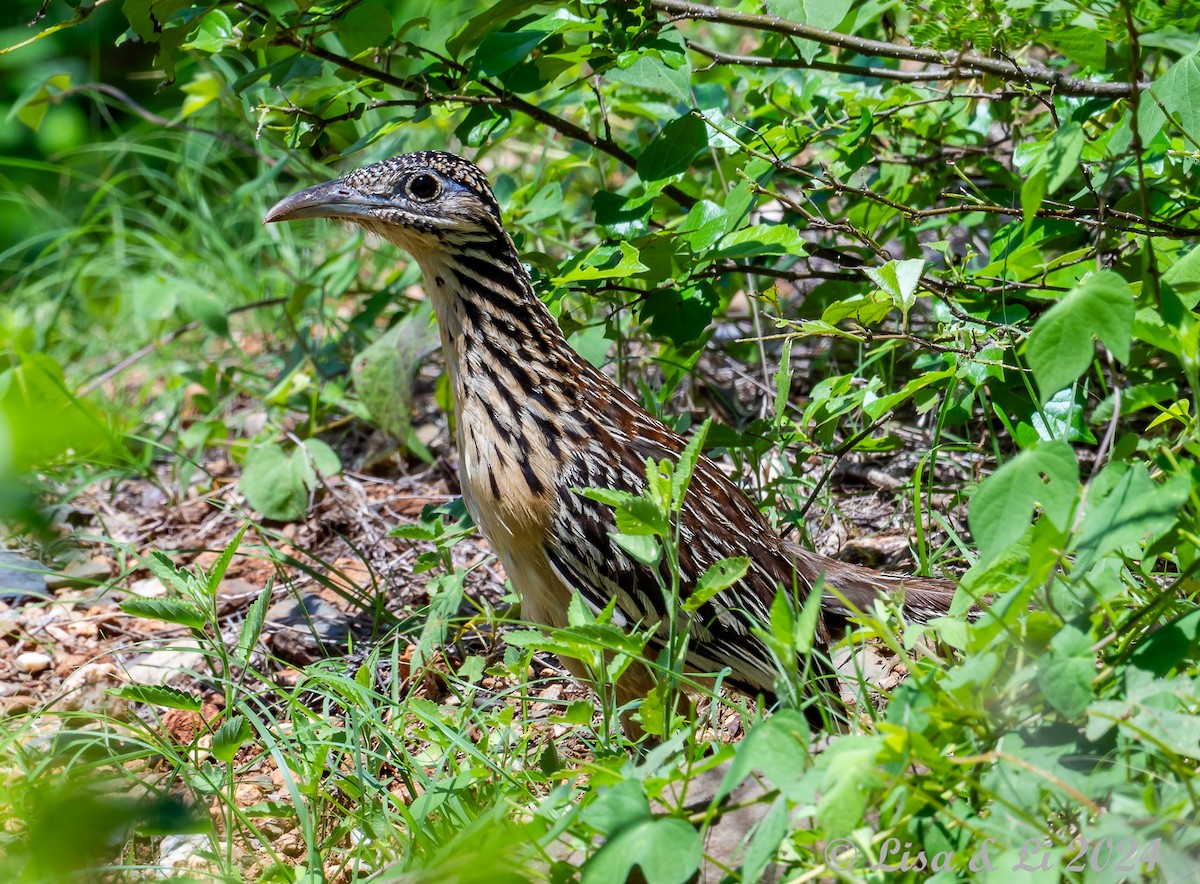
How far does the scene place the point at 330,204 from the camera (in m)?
4.09

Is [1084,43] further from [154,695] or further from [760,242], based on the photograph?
[154,695]

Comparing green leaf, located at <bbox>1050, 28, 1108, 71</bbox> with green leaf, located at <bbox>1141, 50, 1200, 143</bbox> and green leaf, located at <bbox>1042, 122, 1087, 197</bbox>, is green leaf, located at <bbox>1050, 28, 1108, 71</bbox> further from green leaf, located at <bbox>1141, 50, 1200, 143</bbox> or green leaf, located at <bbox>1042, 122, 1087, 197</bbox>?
green leaf, located at <bbox>1042, 122, 1087, 197</bbox>

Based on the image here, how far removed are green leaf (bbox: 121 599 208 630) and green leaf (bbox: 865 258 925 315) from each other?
2158 mm

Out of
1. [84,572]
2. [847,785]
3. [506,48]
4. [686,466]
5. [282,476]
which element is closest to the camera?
[847,785]

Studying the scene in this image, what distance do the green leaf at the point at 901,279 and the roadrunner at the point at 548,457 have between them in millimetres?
945

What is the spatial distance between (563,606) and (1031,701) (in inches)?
69.4

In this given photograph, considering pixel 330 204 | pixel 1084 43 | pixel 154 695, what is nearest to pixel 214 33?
pixel 330 204

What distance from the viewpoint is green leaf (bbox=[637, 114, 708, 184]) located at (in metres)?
3.90

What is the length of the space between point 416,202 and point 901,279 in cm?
170

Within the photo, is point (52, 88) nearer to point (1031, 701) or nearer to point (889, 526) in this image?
point (889, 526)

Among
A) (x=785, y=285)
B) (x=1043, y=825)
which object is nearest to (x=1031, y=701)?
(x=1043, y=825)

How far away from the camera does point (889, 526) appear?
191 inches

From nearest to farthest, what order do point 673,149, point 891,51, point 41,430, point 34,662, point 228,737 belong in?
point 41,430 < point 228,737 < point 891,51 < point 673,149 < point 34,662

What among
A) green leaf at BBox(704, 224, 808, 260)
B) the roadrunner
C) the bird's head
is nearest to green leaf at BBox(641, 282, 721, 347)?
green leaf at BBox(704, 224, 808, 260)
